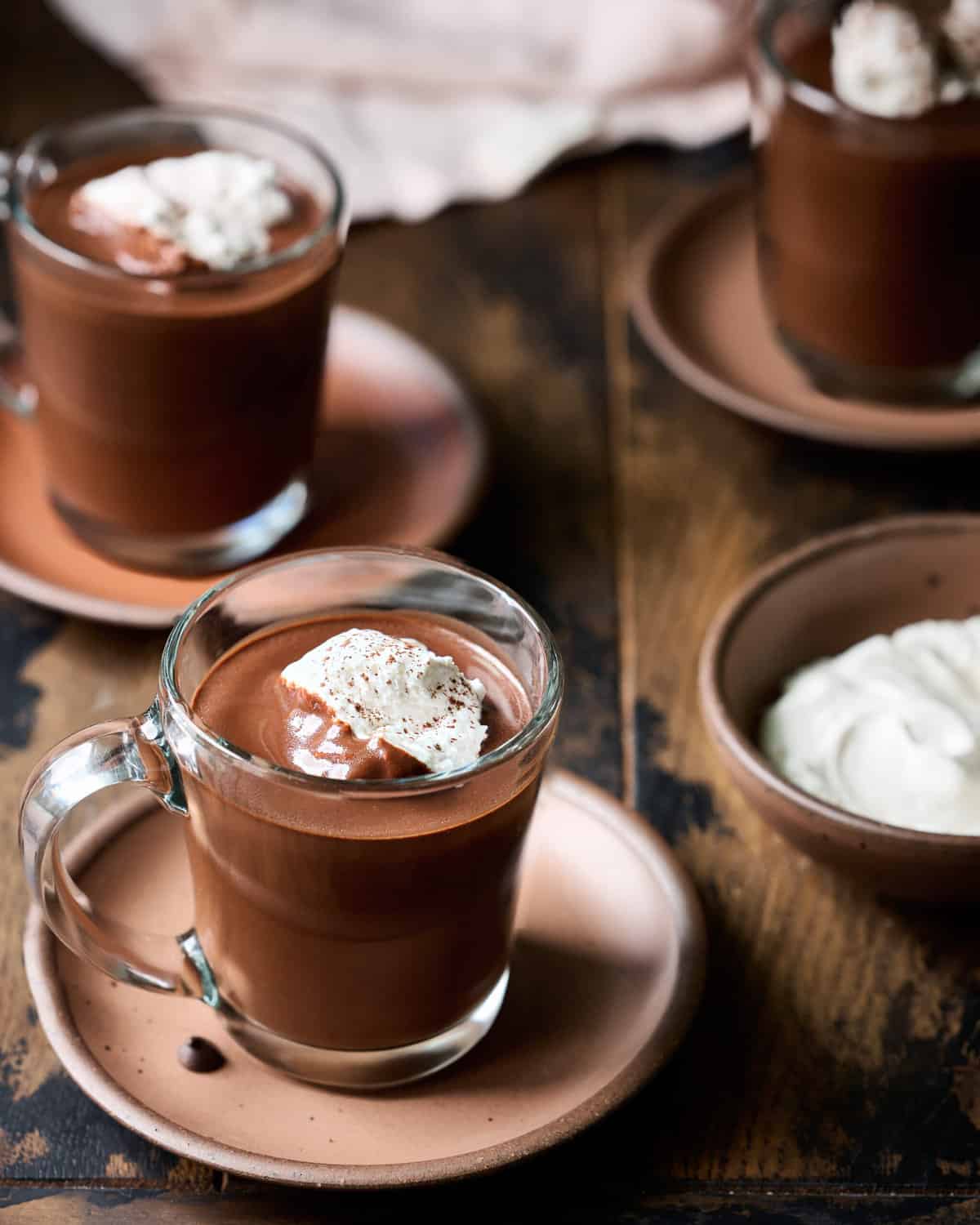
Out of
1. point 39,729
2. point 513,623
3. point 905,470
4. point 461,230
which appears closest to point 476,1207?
point 513,623

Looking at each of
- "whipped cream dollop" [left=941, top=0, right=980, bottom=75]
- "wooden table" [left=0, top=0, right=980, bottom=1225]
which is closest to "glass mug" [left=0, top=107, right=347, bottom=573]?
"wooden table" [left=0, top=0, right=980, bottom=1225]

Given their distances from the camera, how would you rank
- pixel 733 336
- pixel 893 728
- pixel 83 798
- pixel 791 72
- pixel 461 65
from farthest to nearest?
pixel 461 65, pixel 733 336, pixel 791 72, pixel 893 728, pixel 83 798

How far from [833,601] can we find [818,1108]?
17.9 inches

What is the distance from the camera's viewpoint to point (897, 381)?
175 cm

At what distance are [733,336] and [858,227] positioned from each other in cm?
26

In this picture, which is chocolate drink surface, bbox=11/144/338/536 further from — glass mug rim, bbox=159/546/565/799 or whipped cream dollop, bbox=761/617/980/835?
whipped cream dollop, bbox=761/617/980/835

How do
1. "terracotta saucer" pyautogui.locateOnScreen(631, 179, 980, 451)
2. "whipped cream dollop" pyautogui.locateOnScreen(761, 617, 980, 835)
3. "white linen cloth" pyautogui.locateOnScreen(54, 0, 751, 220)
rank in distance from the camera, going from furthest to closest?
"white linen cloth" pyautogui.locateOnScreen(54, 0, 751, 220), "terracotta saucer" pyautogui.locateOnScreen(631, 179, 980, 451), "whipped cream dollop" pyautogui.locateOnScreen(761, 617, 980, 835)

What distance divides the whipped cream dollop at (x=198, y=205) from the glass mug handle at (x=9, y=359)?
0.07m

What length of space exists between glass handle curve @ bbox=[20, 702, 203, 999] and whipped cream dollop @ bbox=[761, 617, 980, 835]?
0.48 meters

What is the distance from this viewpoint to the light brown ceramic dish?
116 cm

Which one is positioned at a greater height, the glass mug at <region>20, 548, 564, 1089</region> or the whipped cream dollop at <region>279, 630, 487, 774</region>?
the whipped cream dollop at <region>279, 630, 487, 774</region>

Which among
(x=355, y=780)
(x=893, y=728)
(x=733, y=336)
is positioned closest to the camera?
(x=355, y=780)

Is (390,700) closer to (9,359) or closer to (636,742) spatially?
(636,742)

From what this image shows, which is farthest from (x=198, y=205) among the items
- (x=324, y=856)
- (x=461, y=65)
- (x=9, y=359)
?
(x=461, y=65)
